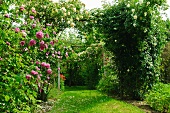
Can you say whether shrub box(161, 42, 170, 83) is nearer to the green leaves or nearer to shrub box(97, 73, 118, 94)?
shrub box(97, 73, 118, 94)

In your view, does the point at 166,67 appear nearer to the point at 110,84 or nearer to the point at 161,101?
the point at 110,84

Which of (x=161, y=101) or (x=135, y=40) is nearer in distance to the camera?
(x=161, y=101)

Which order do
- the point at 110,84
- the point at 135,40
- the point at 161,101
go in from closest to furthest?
the point at 161,101, the point at 135,40, the point at 110,84

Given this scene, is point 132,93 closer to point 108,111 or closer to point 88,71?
point 108,111

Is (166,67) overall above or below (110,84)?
above

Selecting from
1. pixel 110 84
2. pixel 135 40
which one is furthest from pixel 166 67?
pixel 135 40

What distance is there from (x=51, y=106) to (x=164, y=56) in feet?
26.7

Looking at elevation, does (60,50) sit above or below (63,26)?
below

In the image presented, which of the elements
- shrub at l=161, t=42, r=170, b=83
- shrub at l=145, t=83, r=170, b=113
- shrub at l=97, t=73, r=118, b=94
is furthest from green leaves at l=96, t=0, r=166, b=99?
shrub at l=161, t=42, r=170, b=83

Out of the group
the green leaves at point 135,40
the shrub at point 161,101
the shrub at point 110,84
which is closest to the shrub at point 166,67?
the shrub at point 110,84

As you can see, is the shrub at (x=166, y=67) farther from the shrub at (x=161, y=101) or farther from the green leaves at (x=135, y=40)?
the shrub at (x=161, y=101)

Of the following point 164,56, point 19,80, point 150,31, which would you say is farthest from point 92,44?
point 19,80

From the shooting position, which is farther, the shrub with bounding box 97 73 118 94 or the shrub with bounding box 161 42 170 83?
the shrub with bounding box 161 42 170 83

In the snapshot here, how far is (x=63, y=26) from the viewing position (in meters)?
9.44
